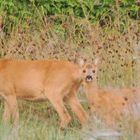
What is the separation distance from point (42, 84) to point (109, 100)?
97 cm

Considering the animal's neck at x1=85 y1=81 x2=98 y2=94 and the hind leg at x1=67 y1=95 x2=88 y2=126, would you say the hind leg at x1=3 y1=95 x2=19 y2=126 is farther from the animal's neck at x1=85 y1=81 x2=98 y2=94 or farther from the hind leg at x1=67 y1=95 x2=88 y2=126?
the animal's neck at x1=85 y1=81 x2=98 y2=94

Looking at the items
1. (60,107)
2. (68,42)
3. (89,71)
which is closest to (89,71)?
(89,71)

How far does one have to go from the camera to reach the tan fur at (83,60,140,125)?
8.31 meters

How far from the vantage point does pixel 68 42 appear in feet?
39.7

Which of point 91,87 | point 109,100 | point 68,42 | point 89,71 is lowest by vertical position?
point 109,100

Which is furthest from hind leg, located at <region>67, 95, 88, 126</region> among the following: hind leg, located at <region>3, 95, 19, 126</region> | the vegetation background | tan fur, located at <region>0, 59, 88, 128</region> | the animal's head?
hind leg, located at <region>3, 95, 19, 126</region>

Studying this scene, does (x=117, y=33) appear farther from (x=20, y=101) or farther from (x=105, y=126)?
(x=105, y=126)

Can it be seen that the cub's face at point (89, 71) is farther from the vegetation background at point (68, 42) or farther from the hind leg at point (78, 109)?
the vegetation background at point (68, 42)

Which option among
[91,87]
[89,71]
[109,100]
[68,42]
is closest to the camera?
[109,100]

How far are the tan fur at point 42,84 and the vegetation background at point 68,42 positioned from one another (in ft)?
0.67

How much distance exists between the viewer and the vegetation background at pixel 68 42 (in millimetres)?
8516

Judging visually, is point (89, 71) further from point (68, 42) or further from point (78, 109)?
point (68, 42)

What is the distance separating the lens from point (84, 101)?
1042cm

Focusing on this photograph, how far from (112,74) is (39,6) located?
11.9ft
